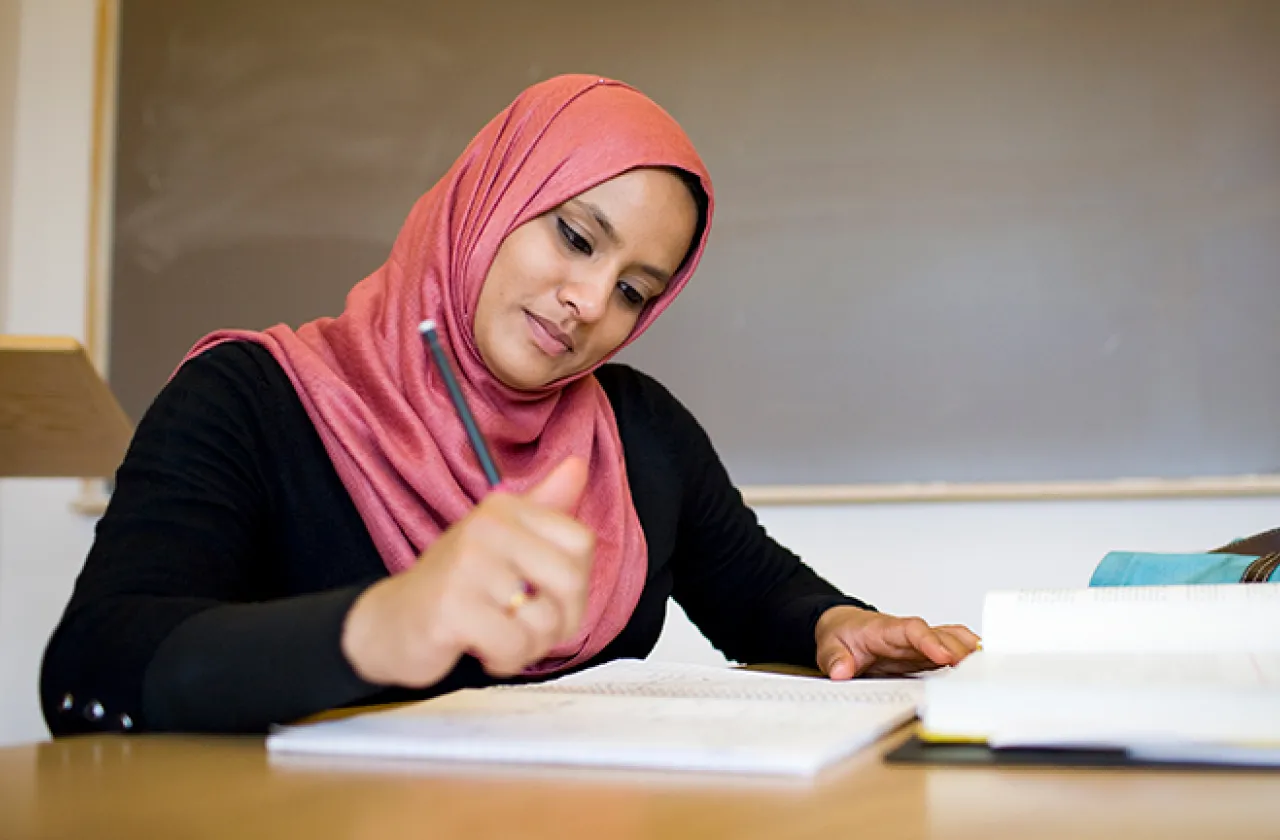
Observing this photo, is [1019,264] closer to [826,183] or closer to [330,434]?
[826,183]

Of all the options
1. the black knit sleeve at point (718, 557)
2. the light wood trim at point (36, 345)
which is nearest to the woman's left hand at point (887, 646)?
the black knit sleeve at point (718, 557)

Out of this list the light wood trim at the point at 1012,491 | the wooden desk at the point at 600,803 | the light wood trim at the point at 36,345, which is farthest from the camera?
the light wood trim at the point at 1012,491

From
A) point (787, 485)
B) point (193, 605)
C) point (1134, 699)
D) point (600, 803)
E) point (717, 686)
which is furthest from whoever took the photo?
point (787, 485)

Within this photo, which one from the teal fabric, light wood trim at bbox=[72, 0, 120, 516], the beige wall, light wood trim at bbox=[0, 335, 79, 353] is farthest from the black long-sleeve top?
the beige wall

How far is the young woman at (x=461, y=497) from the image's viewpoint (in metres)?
0.59

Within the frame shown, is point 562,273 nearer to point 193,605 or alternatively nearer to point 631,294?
point 631,294

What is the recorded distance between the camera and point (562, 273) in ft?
3.99

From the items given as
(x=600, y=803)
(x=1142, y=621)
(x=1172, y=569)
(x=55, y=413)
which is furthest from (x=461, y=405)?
(x=55, y=413)

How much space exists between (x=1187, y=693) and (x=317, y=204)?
2.26 metres

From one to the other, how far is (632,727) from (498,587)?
0.15 m

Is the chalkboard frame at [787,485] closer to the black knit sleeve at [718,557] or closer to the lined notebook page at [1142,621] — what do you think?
the black knit sleeve at [718,557]

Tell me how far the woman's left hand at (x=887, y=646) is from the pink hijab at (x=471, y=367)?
0.70 ft

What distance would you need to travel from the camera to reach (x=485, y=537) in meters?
0.53

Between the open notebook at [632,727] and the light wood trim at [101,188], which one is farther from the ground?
the light wood trim at [101,188]
